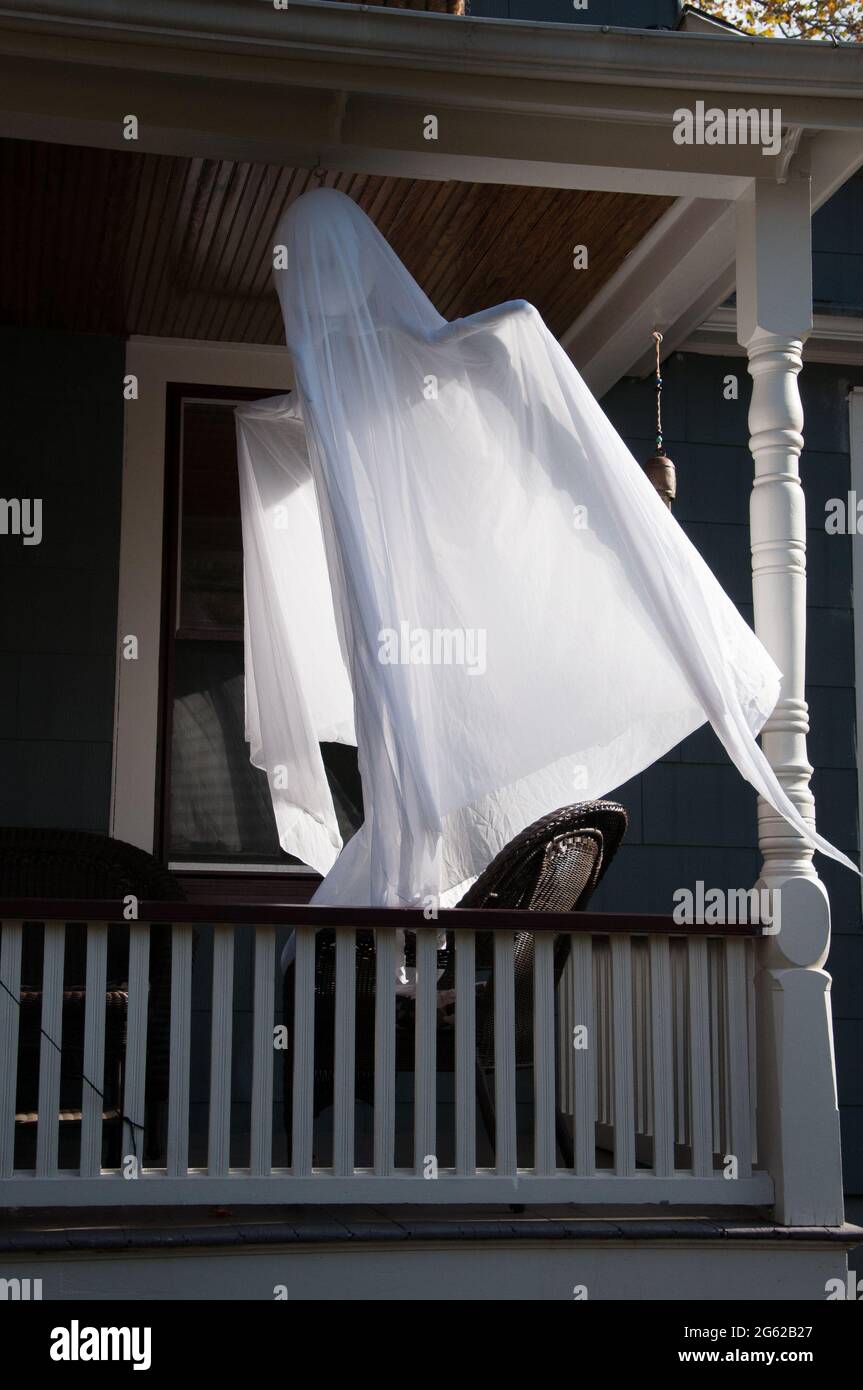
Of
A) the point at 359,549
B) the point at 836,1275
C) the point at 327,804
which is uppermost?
the point at 359,549

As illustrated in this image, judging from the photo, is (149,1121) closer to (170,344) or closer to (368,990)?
(368,990)

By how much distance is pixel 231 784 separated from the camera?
5.48m

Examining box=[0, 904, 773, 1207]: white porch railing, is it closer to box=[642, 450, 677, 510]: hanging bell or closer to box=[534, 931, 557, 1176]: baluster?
box=[534, 931, 557, 1176]: baluster

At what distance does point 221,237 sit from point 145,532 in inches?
45.0

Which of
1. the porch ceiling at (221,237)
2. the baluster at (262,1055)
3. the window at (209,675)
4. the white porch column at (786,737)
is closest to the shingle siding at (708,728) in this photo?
the porch ceiling at (221,237)

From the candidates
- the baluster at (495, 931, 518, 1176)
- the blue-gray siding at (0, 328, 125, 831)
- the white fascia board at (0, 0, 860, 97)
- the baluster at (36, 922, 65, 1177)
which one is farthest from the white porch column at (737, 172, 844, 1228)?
the blue-gray siding at (0, 328, 125, 831)

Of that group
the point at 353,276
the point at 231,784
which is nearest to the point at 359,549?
the point at 353,276

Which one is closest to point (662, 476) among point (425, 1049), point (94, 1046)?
point (425, 1049)

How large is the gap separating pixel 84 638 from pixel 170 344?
1123mm

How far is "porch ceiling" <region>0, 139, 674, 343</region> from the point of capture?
14.7 ft

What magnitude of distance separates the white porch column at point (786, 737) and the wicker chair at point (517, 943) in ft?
1.51

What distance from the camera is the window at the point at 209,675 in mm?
5449

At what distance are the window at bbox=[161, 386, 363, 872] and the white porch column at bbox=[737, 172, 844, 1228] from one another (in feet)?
6.44

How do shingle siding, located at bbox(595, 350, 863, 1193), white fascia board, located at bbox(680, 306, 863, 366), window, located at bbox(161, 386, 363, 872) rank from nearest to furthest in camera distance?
window, located at bbox(161, 386, 363, 872)
shingle siding, located at bbox(595, 350, 863, 1193)
white fascia board, located at bbox(680, 306, 863, 366)
